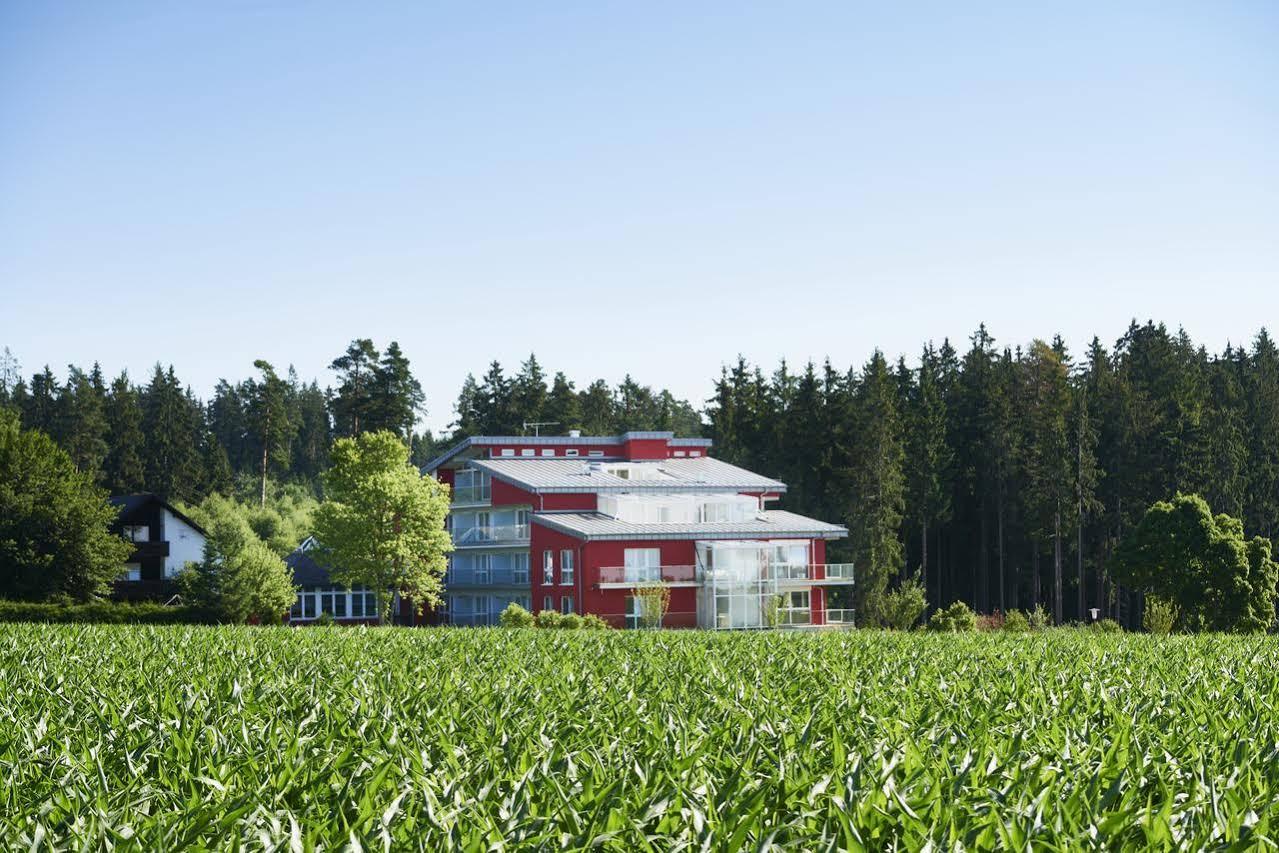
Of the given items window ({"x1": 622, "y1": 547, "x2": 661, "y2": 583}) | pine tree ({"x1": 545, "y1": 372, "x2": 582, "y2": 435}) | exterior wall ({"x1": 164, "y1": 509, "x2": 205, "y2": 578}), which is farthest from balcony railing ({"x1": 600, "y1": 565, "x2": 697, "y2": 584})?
pine tree ({"x1": 545, "y1": 372, "x2": 582, "y2": 435})

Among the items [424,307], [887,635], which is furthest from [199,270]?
[887,635]

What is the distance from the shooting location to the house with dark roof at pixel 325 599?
199 ft

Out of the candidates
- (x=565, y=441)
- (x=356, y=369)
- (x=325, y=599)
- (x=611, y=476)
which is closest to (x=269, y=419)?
(x=356, y=369)

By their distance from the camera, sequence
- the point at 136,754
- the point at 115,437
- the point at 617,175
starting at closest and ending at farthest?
the point at 136,754
the point at 617,175
the point at 115,437

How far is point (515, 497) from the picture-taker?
Result: 57.4 metres

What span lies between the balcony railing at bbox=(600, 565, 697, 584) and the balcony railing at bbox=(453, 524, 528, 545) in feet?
23.2

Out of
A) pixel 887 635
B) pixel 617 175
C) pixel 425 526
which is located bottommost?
pixel 887 635

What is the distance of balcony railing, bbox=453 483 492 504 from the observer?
59.6 m

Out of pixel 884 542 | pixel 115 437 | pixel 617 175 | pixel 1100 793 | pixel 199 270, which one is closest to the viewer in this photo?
pixel 1100 793

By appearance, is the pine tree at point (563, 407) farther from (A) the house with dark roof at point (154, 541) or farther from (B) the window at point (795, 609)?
(B) the window at point (795, 609)

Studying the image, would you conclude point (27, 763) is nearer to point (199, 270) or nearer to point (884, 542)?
point (199, 270)

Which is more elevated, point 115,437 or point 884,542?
point 115,437

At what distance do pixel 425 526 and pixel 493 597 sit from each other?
439 inches

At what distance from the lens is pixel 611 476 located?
57.9m
